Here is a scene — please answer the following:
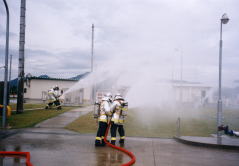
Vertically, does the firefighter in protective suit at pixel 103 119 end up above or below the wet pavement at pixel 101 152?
above

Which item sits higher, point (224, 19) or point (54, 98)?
point (224, 19)

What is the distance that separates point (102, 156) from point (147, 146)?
2139 mm

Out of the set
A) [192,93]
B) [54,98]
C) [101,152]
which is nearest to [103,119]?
[101,152]

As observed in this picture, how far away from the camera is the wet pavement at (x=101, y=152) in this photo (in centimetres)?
677

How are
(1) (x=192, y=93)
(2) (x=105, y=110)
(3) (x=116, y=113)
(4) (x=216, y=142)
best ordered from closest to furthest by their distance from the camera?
(2) (x=105, y=110) → (3) (x=116, y=113) → (4) (x=216, y=142) → (1) (x=192, y=93)

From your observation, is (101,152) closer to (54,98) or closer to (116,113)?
(116,113)

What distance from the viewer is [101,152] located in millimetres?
7695

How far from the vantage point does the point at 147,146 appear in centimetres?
870

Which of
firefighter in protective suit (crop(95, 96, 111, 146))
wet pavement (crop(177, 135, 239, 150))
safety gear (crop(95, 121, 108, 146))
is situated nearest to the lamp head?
wet pavement (crop(177, 135, 239, 150))

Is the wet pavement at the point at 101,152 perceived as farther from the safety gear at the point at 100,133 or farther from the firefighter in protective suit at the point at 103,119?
the firefighter in protective suit at the point at 103,119

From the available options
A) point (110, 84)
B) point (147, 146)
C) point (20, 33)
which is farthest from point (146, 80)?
point (147, 146)

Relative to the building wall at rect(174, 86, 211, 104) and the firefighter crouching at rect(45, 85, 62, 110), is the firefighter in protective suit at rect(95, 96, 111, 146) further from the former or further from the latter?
the building wall at rect(174, 86, 211, 104)

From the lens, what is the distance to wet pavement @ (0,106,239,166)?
677 cm

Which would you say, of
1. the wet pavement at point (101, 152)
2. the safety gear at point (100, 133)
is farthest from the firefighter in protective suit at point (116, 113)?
the wet pavement at point (101, 152)
